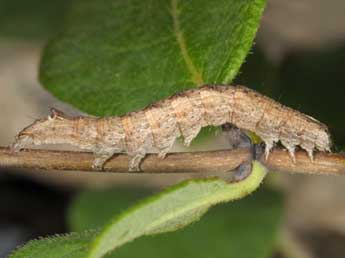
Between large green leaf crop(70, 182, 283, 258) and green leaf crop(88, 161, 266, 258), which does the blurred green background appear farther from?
green leaf crop(88, 161, 266, 258)

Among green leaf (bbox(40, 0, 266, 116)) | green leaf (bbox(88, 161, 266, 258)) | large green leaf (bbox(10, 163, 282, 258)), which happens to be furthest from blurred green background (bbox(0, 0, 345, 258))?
green leaf (bbox(88, 161, 266, 258))

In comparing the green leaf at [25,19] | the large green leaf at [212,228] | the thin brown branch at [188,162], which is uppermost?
the green leaf at [25,19]

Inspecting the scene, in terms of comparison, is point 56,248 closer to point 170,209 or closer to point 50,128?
point 170,209

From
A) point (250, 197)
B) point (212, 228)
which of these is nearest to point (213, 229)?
point (212, 228)

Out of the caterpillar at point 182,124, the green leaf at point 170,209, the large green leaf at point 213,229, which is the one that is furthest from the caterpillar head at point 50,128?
the large green leaf at point 213,229

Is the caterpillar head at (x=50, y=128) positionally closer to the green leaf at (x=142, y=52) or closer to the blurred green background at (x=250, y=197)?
the green leaf at (x=142, y=52)

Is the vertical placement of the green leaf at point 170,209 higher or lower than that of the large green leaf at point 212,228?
lower

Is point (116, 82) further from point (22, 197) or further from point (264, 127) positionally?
point (22, 197)

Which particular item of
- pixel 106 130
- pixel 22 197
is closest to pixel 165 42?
pixel 106 130
